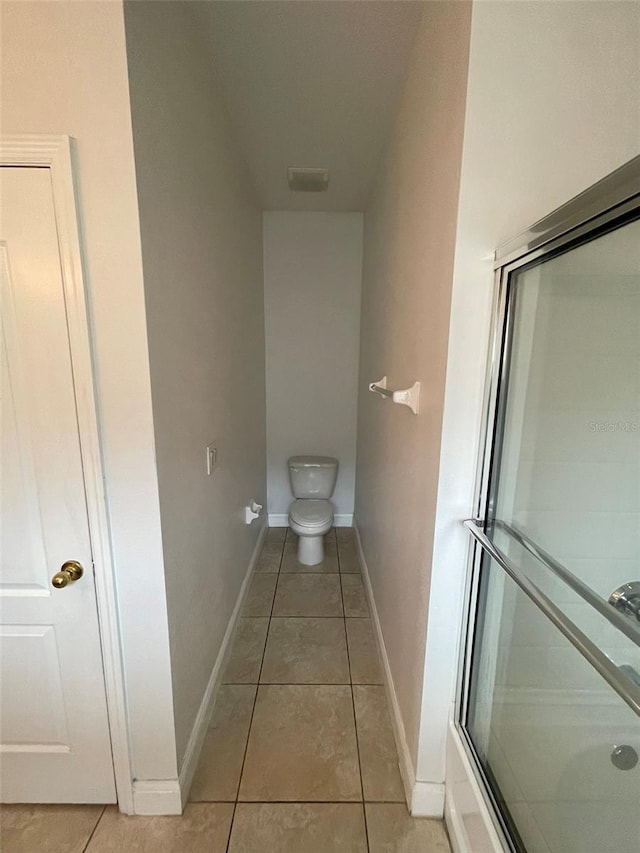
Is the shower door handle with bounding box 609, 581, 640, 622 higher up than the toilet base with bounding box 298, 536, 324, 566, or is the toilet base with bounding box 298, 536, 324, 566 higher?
the shower door handle with bounding box 609, 581, 640, 622

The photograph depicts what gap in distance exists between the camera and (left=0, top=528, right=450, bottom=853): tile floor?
3.99 feet

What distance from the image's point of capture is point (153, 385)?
42.3 inches

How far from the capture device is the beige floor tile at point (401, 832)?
1.20 m

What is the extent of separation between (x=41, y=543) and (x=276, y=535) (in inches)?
85.4

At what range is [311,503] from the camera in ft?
9.48

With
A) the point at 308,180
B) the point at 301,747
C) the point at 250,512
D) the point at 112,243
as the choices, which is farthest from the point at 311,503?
the point at 112,243

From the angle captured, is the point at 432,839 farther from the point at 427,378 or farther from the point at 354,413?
the point at 354,413

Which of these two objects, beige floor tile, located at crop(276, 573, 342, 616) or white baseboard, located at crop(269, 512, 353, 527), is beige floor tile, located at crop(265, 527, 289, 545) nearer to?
white baseboard, located at crop(269, 512, 353, 527)

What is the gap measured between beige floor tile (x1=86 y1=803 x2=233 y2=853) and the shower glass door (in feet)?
2.74

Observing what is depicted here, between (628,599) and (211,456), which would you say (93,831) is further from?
(628,599)

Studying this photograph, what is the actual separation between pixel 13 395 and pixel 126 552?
20.5 inches

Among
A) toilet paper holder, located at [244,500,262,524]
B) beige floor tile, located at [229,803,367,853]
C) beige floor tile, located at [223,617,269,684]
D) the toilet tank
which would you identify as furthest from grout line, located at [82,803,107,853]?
the toilet tank

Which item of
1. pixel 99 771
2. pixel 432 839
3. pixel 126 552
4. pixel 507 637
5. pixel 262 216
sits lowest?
pixel 432 839

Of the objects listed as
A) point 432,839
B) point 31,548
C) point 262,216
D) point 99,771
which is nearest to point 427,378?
point 31,548
